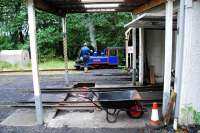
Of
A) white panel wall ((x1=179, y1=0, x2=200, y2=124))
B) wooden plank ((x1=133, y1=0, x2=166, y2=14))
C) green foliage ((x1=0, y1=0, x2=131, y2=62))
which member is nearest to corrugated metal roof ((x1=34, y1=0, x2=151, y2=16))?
wooden plank ((x1=133, y1=0, x2=166, y2=14))

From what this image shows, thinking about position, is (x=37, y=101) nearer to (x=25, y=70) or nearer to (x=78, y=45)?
(x=25, y=70)

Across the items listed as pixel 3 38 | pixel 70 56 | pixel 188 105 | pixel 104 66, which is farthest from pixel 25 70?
pixel 188 105

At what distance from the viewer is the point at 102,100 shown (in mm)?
6195

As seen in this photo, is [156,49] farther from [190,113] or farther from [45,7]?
[190,113]

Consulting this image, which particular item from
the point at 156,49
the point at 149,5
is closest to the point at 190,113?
the point at 149,5

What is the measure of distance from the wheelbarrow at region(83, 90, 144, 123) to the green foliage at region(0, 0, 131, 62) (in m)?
15.7

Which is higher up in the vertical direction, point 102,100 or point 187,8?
point 187,8

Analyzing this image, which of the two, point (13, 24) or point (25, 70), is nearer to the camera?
point (25, 70)

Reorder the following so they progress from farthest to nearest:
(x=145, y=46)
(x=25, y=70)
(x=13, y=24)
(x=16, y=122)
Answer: (x=13, y=24)
(x=25, y=70)
(x=145, y=46)
(x=16, y=122)

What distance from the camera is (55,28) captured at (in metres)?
24.2

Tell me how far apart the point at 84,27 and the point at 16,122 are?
1822 cm

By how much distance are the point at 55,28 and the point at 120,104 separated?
752 inches

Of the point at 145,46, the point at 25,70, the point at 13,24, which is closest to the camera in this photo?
the point at 145,46

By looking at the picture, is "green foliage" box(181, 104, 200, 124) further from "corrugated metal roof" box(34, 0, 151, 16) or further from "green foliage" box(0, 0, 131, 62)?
"green foliage" box(0, 0, 131, 62)
